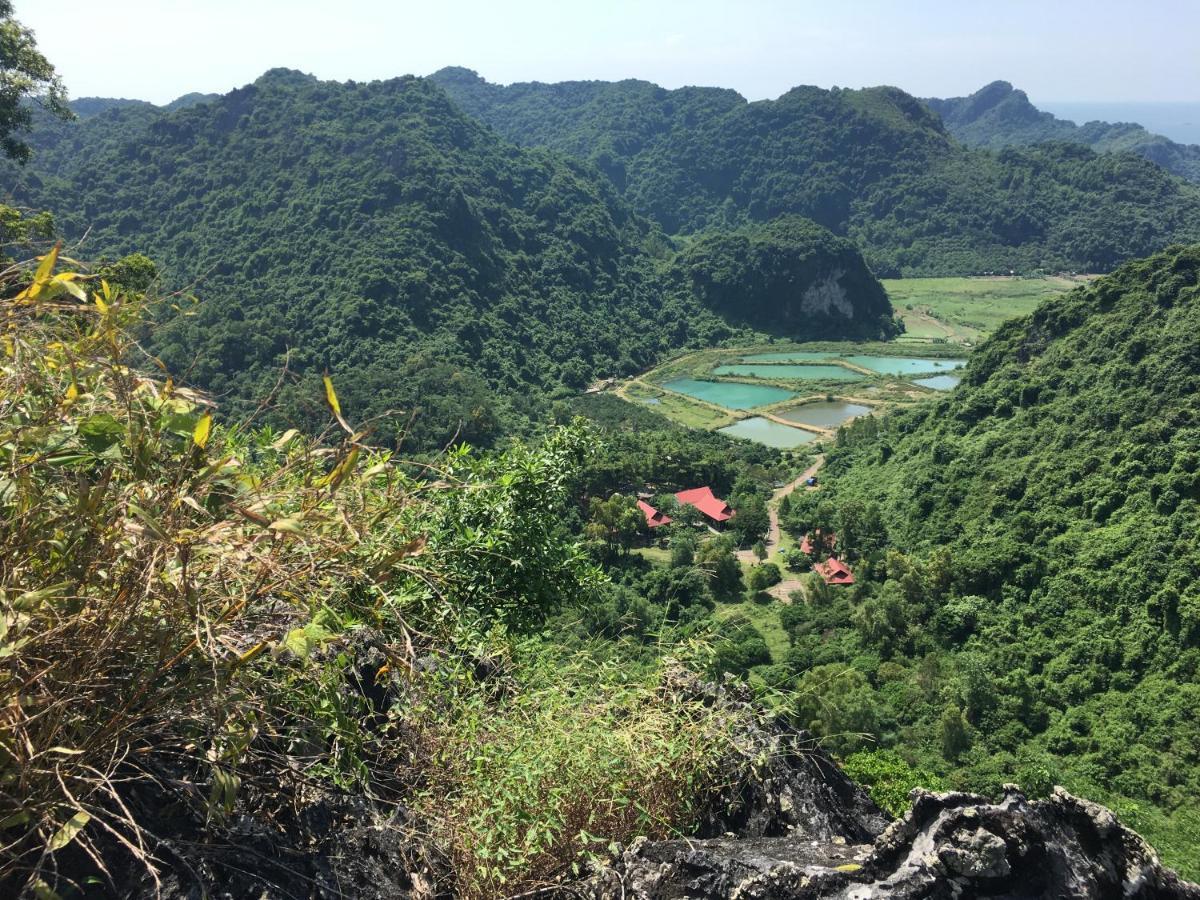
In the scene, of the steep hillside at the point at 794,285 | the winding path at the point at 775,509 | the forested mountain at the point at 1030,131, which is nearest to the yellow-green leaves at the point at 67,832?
the winding path at the point at 775,509

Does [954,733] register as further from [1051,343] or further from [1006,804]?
[1051,343]

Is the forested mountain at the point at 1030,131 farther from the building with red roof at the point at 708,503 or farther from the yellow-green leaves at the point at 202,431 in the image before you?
the yellow-green leaves at the point at 202,431

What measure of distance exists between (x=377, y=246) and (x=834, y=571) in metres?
39.4

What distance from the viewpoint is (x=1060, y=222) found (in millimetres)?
88250

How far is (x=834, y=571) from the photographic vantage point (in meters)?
26.9

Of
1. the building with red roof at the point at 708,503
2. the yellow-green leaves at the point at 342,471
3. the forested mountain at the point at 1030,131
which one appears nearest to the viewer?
the yellow-green leaves at the point at 342,471

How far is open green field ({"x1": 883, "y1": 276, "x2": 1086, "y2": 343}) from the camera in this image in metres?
66.8

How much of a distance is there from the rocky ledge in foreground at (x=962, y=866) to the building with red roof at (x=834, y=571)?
2492 cm

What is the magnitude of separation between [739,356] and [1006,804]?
63.5 meters

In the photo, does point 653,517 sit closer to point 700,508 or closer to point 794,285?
point 700,508

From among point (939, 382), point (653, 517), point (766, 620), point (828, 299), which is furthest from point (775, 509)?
point (828, 299)

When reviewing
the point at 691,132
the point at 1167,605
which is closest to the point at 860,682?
the point at 1167,605

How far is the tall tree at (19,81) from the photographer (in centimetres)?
1234

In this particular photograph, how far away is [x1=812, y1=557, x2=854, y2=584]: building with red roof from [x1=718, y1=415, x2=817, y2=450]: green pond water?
15.1 metres
